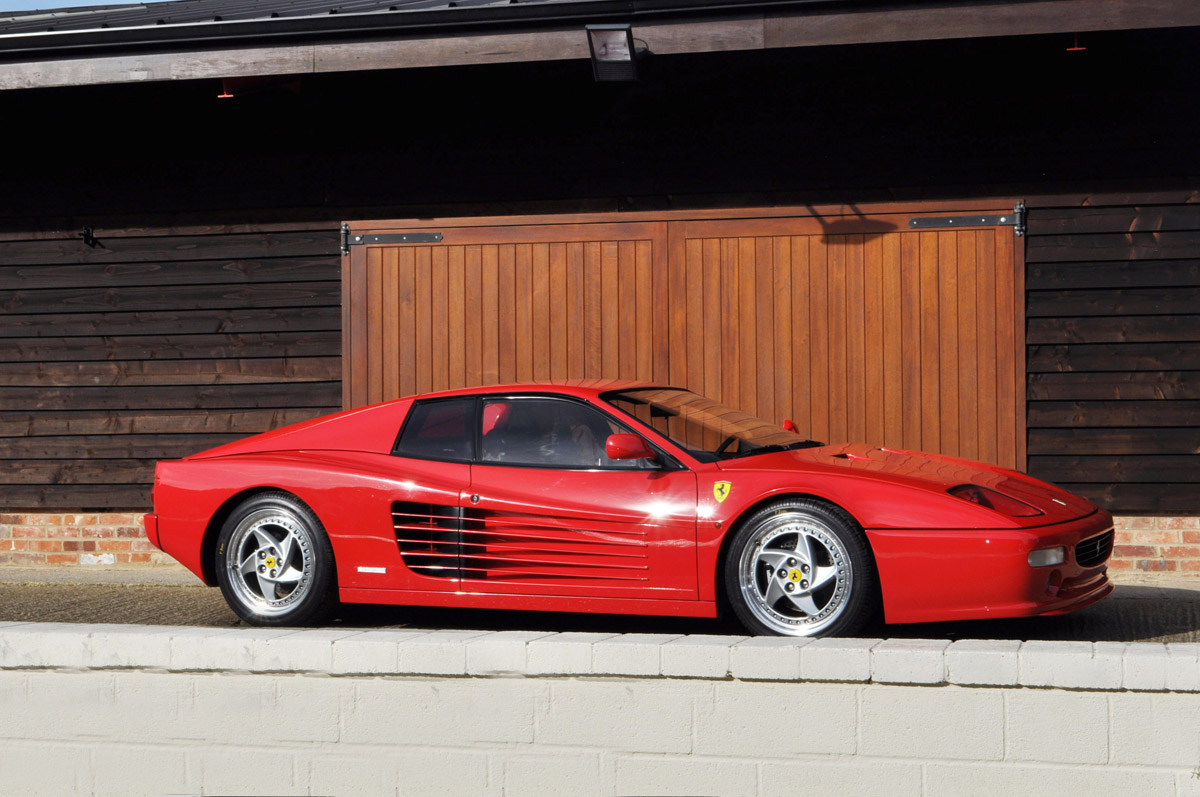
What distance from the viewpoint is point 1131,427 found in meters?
7.84

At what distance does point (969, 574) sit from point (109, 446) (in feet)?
22.3

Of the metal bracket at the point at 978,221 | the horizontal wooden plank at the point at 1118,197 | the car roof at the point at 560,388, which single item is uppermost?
the horizontal wooden plank at the point at 1118,197

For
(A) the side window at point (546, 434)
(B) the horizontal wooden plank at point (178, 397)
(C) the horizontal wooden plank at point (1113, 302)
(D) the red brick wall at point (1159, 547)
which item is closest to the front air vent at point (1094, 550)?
(A) the side window at point (546, 434)

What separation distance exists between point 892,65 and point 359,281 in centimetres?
409

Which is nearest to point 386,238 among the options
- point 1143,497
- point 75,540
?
point 75,540

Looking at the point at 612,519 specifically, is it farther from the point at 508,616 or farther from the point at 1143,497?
the point at 1143,497

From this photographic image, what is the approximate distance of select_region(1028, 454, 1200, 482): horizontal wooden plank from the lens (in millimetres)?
7773

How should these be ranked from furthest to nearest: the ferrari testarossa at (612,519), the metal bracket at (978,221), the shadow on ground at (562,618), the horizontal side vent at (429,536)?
the metal bracket at (978,221), the horizontal side vent at (429,536), the shadow on ground at (562,618), the ferrari testarossa at (612,519)

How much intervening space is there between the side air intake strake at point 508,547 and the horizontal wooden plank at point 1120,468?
3955mm

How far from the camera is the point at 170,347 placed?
9016mm

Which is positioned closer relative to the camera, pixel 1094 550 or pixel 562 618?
pixel 1094 550

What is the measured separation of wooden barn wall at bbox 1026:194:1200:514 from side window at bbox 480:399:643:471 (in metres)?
3.76

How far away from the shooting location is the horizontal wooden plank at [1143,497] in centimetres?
774

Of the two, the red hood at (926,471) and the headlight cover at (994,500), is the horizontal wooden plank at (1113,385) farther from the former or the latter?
the headlight cover at (994,500)
